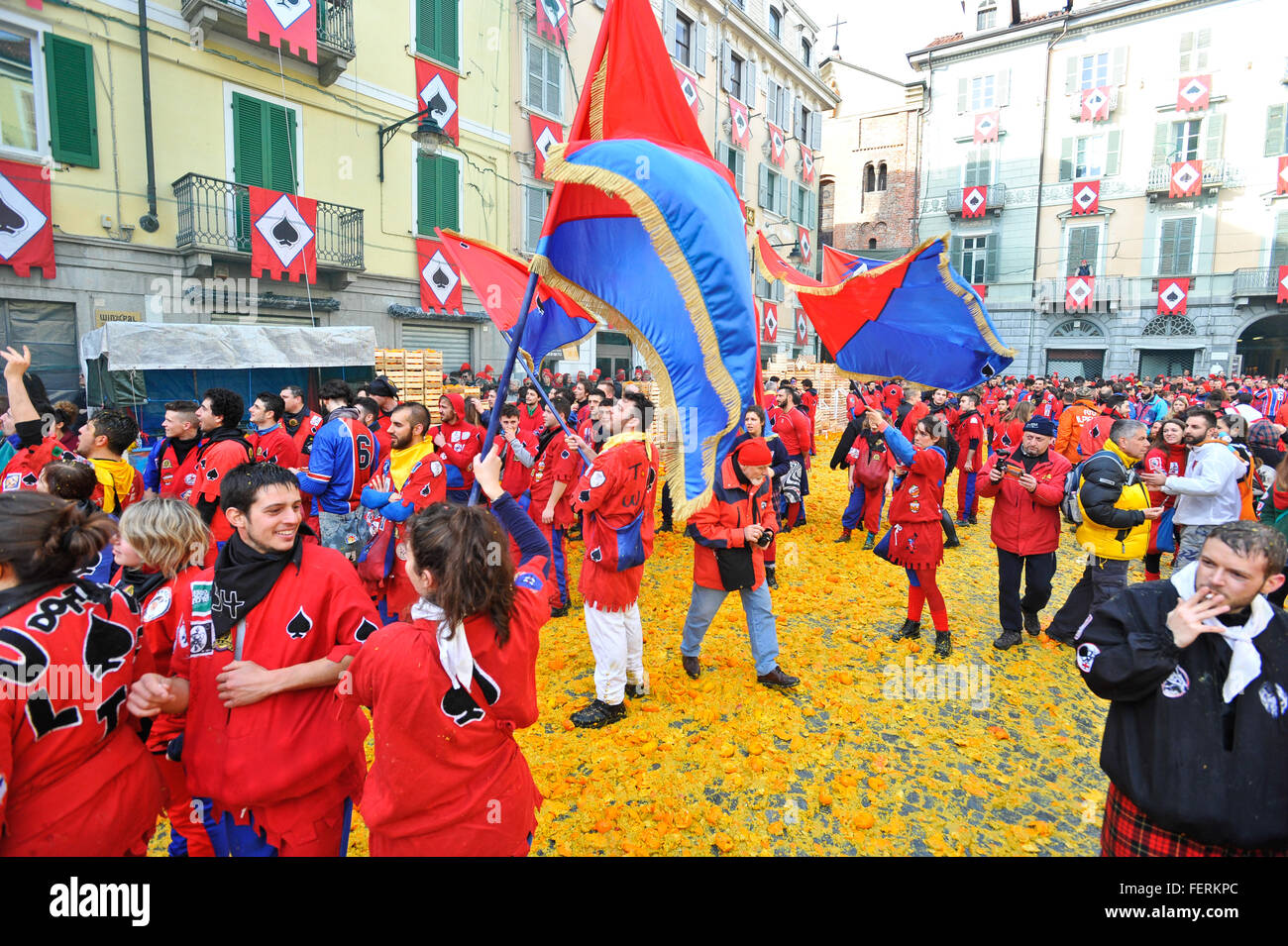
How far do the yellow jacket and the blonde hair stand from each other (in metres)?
5.99

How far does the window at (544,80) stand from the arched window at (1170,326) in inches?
1145

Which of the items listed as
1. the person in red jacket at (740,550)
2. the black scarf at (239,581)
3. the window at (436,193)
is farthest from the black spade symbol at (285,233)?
the black scarf at (239,581)

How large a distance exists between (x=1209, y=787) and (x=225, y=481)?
3.56 m

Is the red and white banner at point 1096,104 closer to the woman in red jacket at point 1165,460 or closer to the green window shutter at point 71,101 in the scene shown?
the woman in red jacket at point 1165,460

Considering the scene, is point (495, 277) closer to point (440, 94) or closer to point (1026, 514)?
point (1026, 514)

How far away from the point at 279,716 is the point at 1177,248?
40330 mm

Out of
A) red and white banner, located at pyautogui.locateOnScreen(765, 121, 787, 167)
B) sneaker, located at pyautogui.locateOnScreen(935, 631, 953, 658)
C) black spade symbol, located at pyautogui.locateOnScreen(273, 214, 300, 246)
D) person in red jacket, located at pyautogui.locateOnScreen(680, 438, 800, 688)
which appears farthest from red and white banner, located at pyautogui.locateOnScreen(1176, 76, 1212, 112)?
person in red jacket, located at pyautogui.locateOnScreen(680, 438, 800, 688)

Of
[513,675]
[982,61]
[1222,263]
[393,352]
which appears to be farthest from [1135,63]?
[513,675]

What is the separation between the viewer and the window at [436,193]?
56.2ft

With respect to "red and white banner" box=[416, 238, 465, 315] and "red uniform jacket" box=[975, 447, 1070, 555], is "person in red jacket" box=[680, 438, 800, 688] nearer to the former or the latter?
"red uniform jacket" box=[975, 447, 1070, 555]

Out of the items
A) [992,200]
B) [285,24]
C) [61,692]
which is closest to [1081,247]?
[992,200]

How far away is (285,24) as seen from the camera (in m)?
13.6

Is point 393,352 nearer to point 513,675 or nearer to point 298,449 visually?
point 298,449

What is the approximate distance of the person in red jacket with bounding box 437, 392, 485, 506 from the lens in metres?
6.52
